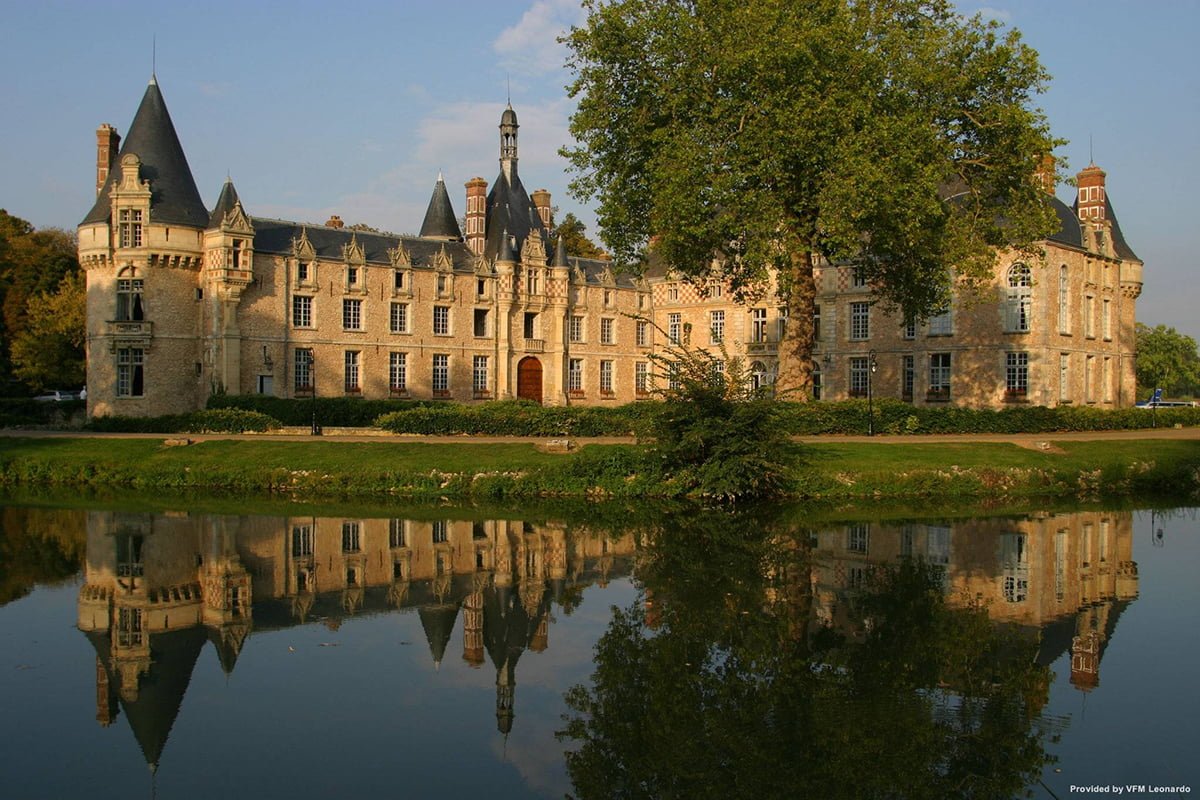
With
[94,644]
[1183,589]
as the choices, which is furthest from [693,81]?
[94,644]

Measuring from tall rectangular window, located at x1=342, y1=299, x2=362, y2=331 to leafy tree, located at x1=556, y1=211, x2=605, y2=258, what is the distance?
2368 centimetres

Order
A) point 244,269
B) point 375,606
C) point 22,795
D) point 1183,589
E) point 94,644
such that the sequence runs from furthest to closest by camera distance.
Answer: point 244,269 → point 1183,589 → point 375,606 → point 94,644 → point 22,795

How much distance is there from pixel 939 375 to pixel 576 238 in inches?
1218

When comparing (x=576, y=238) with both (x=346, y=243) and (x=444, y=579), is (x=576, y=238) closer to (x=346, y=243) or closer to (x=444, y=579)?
(x=346, y=243)

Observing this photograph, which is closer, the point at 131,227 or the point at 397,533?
the point at 397,533

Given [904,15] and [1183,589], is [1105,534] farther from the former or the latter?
[904,15]

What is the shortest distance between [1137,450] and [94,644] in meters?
23.3

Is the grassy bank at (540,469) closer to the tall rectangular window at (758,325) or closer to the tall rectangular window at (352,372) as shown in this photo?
the tall rectangular window at (352,372)

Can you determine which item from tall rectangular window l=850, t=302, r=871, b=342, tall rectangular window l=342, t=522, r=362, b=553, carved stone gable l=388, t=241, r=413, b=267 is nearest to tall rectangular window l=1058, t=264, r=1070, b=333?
tall rectangular window l=850, t=302, r=871, b=342

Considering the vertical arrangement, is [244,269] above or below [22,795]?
above

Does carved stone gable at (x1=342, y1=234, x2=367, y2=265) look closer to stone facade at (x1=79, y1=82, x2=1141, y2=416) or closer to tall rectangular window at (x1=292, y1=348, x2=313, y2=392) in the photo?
stone facade at (x1=79, y1=82, x2=1141, y2=416)

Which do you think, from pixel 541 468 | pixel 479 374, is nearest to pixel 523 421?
pixel 541 468

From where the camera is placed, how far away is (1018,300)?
37.8 metres

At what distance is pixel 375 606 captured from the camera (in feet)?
37.2
